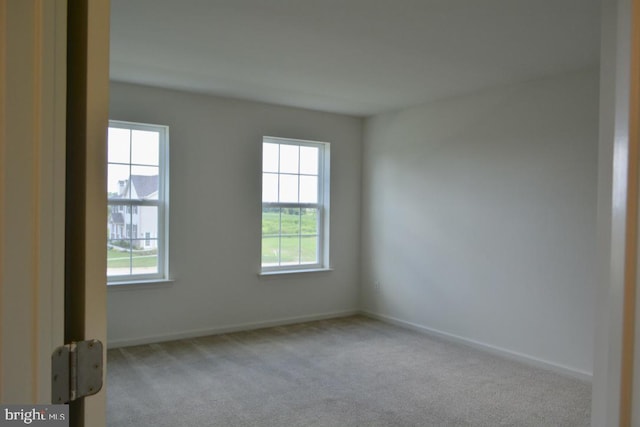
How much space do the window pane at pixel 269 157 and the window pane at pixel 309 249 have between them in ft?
3.30

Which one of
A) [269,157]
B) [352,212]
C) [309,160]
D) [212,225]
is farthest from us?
[352,212]

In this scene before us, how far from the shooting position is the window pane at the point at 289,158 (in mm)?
5721

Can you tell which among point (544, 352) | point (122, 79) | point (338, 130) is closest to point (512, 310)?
point (544, 352)

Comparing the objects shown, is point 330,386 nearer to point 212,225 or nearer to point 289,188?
point 212,225

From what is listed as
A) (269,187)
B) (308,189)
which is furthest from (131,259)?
(308,189)

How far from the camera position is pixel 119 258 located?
15.4 ft

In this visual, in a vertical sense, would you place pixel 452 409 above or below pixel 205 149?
below

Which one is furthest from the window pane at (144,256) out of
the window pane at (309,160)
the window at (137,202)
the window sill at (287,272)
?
the window pane at (309,160)

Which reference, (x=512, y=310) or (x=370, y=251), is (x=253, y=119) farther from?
(x=512, y=310)

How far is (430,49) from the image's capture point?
351 cm

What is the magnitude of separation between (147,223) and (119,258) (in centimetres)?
45

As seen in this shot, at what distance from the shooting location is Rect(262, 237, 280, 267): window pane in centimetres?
558

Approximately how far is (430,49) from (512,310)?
8.52 feet

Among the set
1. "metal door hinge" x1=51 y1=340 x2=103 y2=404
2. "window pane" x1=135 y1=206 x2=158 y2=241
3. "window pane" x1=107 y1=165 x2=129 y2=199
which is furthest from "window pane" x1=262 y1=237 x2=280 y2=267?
"metal door hinge" x1=51 y1=340 x2=103 y2=404
